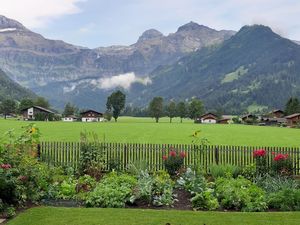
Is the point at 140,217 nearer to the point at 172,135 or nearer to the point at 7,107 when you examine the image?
the point at 172,135

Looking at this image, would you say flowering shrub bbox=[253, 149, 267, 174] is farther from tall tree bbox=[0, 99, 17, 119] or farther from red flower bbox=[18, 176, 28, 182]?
tall tree bbox=[0, 99, 17, 119]

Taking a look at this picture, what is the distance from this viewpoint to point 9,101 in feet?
569

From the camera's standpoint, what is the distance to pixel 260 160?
1867cm

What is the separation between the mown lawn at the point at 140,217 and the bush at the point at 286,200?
724 mm

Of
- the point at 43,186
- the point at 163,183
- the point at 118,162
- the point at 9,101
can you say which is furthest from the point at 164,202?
the point at 9,101

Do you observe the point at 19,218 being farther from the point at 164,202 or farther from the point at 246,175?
the point at 246,175

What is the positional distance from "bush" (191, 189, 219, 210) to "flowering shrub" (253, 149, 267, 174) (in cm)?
590

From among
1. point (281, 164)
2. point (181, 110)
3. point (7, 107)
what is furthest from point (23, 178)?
point (7, 107)

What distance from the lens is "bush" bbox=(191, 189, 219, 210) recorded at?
41.5 ft

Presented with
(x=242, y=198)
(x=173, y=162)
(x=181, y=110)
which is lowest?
(x=242, y=198)

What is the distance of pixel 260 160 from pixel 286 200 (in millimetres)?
5991

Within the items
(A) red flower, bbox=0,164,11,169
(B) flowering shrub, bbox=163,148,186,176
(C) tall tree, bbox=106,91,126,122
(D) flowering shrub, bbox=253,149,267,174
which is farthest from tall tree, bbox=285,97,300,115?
(A) red flower, bbox=0,164,11,169

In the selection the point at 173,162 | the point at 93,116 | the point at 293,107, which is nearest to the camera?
the point at 173,162

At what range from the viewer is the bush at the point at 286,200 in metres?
12.6
